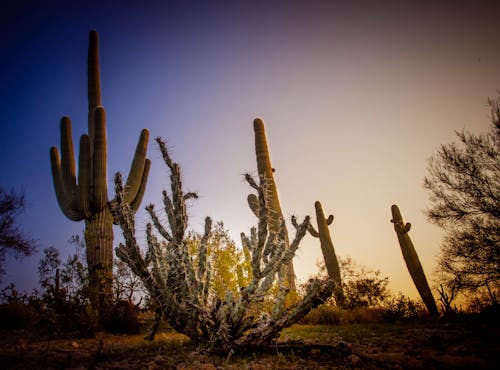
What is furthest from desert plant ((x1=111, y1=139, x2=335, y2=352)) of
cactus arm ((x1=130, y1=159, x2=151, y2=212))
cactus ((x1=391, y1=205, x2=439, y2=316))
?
cactus ((x1=391, y1=205, x2=439, y2=316))

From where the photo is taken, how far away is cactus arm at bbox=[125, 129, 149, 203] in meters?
10.7

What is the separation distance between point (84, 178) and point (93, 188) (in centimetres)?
49

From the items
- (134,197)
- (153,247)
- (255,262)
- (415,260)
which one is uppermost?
(134,197)

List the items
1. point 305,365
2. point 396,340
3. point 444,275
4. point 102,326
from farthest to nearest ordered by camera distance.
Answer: point 444,275 → point 102,326 → point 396,340 → point 305,365

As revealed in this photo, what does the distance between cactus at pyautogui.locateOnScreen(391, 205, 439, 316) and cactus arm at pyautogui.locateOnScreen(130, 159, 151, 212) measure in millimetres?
12051

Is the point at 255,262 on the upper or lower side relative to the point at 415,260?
upper

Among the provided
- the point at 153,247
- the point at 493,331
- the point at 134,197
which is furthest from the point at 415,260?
the point at 134,197

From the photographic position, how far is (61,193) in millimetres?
10367

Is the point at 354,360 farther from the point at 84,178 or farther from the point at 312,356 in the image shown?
the point at 84,178

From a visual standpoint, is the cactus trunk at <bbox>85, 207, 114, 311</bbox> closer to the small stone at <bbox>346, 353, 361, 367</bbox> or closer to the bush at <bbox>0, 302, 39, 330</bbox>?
the bush at <bbox>0, 302, 39, 330</bbox>

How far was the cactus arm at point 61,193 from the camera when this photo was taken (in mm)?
9586

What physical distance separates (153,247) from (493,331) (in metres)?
5.32

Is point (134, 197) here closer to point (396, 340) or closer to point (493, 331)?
point (396, 340)

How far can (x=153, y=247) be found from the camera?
3.85 meters
